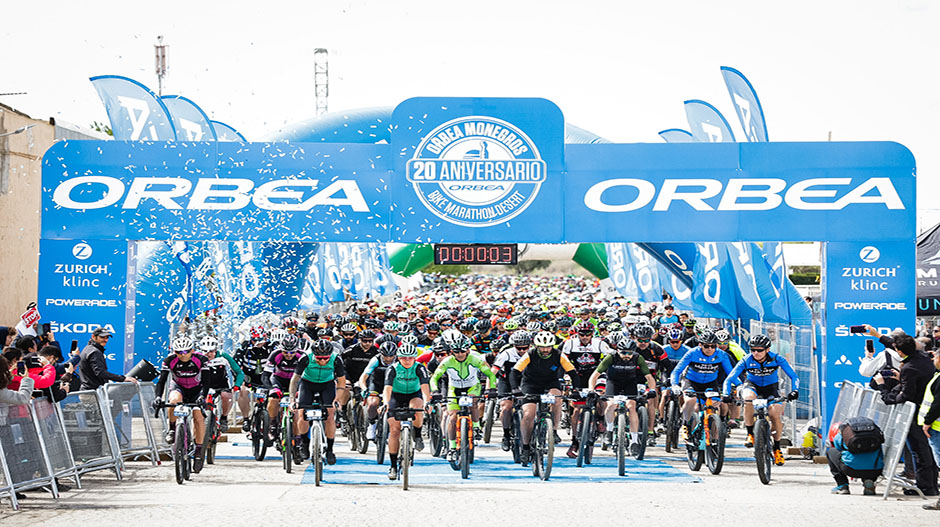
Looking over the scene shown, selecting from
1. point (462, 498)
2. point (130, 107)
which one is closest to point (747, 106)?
point (462, 498)

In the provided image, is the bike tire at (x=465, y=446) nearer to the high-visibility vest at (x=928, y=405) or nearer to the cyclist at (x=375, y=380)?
the cyclist at (x=375, y=380)

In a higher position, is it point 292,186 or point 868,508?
point 292,186

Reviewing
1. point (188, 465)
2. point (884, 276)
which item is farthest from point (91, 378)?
point (884, 276)

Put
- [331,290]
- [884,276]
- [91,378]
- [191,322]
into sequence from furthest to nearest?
[331,290] < [191,322] < [884,276] < [91,378]

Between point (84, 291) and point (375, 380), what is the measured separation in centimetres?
459

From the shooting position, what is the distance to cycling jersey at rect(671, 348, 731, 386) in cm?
1375

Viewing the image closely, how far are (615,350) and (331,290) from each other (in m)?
18.5

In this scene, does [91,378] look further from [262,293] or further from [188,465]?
[262,293]

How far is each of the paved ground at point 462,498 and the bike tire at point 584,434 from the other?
0.25 metres

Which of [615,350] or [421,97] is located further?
[421,97]

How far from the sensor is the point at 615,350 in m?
13.6

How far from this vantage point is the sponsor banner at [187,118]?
782 inches

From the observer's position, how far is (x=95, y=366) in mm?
13219

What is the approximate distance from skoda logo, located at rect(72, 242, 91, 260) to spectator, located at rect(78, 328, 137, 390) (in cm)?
211
